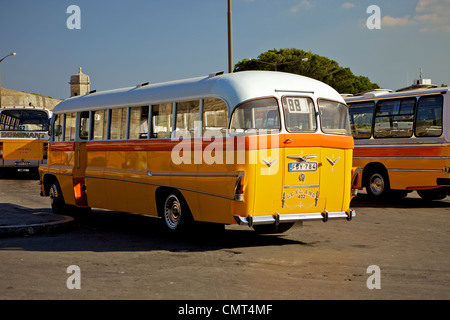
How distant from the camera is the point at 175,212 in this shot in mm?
11102

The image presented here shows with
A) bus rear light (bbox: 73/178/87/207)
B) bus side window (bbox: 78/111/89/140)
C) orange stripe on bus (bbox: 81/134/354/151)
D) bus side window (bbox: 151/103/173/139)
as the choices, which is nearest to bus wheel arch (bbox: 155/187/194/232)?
orange stripe on bus (bbox: 81/134/354/151)

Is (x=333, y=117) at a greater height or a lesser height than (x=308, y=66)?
lesser

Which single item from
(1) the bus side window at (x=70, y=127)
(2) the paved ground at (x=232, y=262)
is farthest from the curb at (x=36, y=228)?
(1) the bus side window at (x=70, y=127)

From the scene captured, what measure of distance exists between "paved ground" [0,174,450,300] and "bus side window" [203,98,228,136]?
69.8 inches

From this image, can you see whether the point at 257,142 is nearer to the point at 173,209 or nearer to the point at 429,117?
the point at 173,209

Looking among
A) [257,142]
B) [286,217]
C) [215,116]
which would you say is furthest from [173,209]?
[257,142]

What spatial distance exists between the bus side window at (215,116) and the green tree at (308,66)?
62.8 m

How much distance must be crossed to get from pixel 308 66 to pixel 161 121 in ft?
208

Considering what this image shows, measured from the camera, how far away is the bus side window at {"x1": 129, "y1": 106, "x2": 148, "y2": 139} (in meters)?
11.7

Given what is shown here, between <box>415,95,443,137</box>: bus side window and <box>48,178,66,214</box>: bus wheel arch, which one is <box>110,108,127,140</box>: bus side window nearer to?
<box>48,178,66,214</box>: bus wheel arch

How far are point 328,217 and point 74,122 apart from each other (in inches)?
251

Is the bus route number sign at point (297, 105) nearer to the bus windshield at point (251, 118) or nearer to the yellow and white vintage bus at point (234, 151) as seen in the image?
the yellow and white vintage bus at point (234, 151)

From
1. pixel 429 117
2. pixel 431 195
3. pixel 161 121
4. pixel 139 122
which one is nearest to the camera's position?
pixel 161 121
